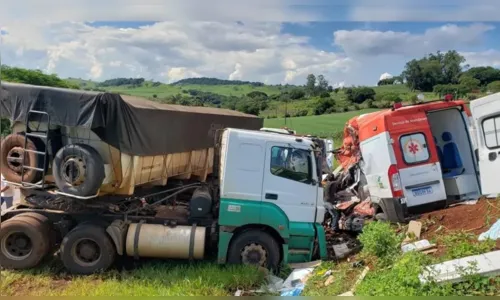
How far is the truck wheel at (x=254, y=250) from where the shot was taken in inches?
283

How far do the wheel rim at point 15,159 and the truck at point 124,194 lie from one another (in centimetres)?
2

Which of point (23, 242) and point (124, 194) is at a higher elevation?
point (124, 194)

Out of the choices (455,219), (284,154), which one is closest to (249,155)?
(284,154)

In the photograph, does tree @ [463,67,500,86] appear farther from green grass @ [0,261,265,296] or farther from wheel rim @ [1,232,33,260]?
wheel rim @ [1,232,33,260]

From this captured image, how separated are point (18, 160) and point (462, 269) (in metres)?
6.34

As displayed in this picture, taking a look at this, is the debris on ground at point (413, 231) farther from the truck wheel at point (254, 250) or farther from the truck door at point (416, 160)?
the truck wheel at point (254, 250)

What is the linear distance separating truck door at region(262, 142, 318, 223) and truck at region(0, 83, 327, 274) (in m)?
0.02

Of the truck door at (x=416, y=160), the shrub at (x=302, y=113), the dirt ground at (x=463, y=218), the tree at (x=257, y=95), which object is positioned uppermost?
the shrub at (x=302, y=113)

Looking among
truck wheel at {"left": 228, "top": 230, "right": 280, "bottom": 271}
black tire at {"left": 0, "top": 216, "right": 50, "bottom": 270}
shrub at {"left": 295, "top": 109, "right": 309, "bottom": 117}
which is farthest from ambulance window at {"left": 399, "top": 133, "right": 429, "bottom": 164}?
shrub at {"left": 295, "top": 109, "right": 309, "bottom": 117}

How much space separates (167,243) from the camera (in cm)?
728

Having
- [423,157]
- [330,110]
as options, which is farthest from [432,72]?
[423,157]

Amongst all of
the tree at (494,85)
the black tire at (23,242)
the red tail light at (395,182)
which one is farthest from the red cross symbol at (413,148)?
the tree at (494,85)

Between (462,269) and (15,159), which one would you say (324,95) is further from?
(462,269)

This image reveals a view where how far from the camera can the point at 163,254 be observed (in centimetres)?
732
